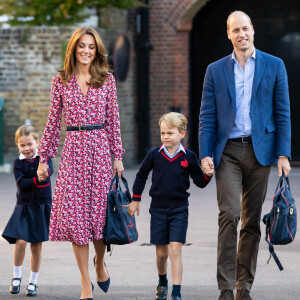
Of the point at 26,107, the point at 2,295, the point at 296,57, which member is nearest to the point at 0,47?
the point at 26,107

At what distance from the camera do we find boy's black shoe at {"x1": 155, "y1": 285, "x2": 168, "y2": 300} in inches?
236

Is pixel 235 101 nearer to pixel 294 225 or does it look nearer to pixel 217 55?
pixel 294 225

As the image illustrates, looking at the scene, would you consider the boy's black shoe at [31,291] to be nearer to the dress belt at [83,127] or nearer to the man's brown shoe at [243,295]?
the dress belt at [83,127]

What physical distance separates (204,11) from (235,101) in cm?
1214

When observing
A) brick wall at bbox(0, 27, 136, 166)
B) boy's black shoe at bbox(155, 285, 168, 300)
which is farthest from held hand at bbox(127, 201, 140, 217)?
brick wall at bbox(0, 27, 136, 166)

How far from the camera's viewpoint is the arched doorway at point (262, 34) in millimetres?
17172

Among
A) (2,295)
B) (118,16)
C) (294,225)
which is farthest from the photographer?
(118,16)

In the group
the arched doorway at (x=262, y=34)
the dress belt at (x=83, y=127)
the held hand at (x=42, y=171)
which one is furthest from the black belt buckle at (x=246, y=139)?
the arched doorway at (x=262, y=34)

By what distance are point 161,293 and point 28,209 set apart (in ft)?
3.90

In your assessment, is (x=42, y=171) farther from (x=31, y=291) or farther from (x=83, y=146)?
(x=31, y=291)

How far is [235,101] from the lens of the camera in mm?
5820

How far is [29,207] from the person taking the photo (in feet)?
21.2

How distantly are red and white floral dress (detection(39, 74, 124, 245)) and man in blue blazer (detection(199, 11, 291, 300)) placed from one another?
67cm

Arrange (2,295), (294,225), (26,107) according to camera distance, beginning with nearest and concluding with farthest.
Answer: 1. (294,225)
2. (2,295)
3. (26,107)
